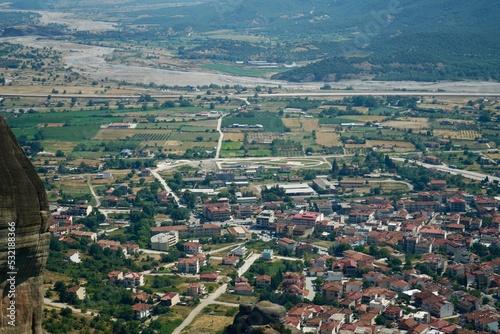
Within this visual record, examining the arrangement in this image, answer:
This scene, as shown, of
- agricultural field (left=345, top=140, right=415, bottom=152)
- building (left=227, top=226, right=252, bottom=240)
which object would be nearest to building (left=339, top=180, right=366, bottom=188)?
agricultural field (left=345, top=140, right=415, bottom=152)

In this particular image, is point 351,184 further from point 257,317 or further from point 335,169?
point 257,317

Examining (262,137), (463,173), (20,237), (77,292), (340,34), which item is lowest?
(463,173)

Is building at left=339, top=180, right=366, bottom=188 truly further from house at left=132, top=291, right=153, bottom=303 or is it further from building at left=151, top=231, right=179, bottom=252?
house at left=132, top=291, right=153, bottom=303

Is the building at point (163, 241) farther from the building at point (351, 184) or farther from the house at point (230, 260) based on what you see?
the building at point (351, 184)

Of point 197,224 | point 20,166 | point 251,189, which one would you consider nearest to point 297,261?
point 197,224

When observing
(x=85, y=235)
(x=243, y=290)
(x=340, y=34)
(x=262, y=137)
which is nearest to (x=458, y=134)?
(x=262, y=137)
